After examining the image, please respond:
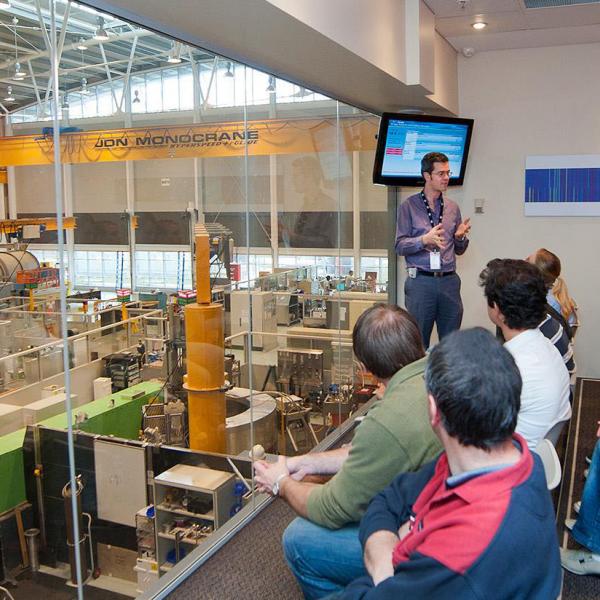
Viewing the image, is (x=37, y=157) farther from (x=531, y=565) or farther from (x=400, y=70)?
(x=400, y=70)

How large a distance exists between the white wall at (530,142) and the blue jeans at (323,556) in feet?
13.5

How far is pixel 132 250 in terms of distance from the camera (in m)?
3.24

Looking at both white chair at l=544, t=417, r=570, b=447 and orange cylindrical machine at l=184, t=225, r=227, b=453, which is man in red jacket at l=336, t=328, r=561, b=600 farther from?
orange cylindrical machine at l=184, t=225, r=227, b=453

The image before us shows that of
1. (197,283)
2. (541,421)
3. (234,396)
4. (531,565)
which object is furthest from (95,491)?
(531,565)

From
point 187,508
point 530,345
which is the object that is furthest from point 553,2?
point 187,508

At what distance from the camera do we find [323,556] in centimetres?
191

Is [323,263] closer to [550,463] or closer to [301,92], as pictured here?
[301,92]

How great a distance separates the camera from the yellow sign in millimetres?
1925

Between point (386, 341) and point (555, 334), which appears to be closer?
point (386, 341)

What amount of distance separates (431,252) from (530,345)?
2143 millimetres

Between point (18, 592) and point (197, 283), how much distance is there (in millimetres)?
1667

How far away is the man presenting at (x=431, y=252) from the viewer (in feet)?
14.3

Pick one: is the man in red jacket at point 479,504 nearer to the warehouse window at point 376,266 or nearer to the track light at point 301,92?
the track light at point 301,92

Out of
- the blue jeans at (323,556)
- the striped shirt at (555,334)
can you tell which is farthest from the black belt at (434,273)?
the blue jeans at (323,556)
